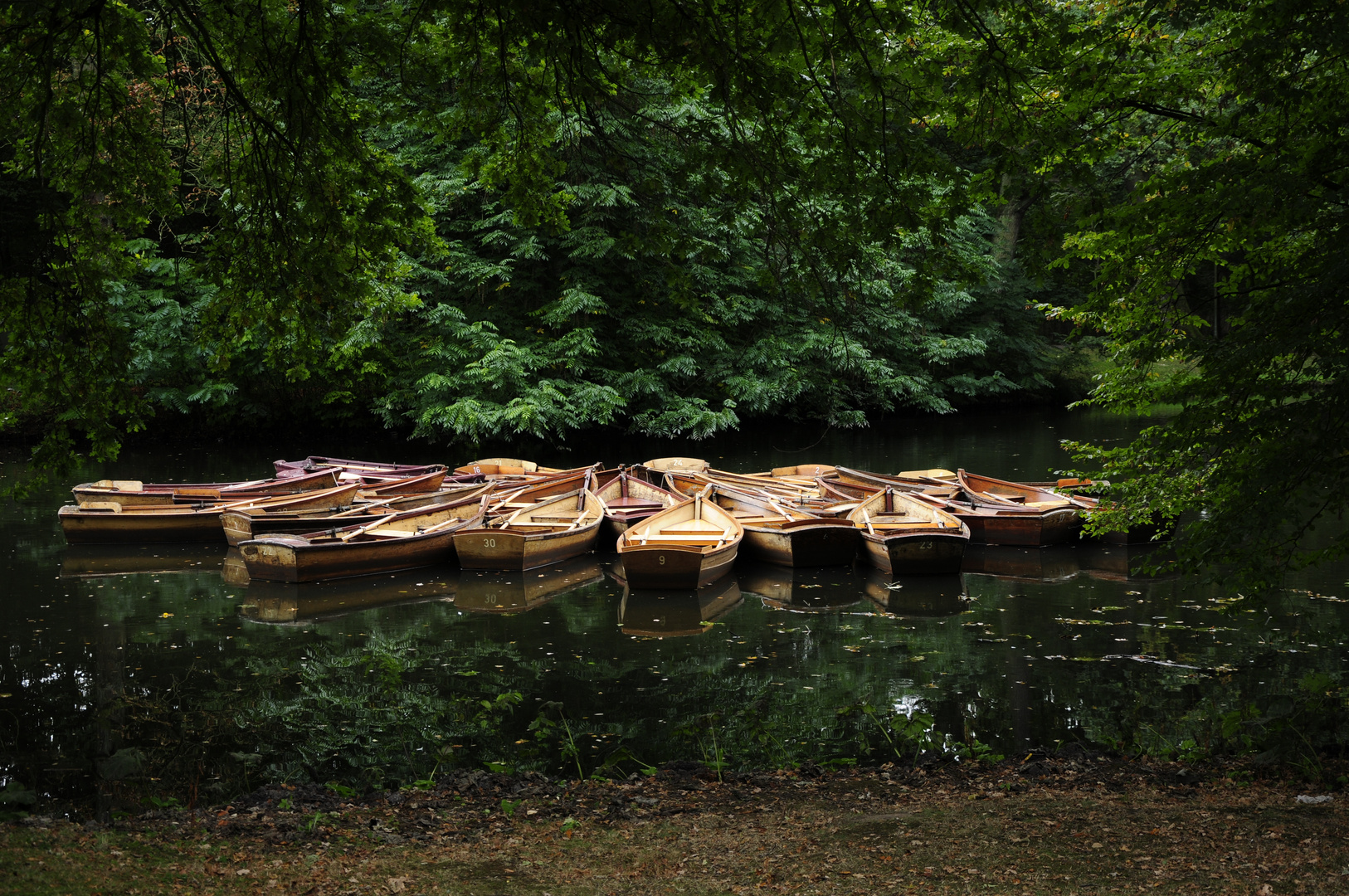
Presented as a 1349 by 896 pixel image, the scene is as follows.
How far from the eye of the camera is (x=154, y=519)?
15836mm

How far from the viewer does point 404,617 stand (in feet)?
38.3

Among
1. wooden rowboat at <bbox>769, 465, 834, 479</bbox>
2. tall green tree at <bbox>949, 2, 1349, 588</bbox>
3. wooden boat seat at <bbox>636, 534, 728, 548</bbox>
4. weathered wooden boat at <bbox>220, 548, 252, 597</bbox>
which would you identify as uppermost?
tall green tree at <bbox>949, 2, 1349, 588</bbox>

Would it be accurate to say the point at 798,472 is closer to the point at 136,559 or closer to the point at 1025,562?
the point at 1025,562

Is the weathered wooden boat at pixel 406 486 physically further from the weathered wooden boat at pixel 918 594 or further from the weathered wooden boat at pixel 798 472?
the weathered wooden boat at pixel 918 594

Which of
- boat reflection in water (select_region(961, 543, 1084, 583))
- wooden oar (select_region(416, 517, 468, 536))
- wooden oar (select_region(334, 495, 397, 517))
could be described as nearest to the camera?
boat reflection in water (select_region(961, 543, 1084, 583))

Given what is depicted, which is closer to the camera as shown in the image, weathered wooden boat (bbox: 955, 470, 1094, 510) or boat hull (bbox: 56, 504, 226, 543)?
boat hull (bbox: 56, 504, 226, 543)

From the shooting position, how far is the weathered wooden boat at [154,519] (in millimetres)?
15469

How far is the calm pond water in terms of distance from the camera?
7.17 m

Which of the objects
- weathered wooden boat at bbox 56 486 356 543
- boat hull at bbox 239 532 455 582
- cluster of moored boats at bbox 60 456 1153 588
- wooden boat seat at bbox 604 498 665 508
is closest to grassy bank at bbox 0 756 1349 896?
cluster of moored boats at bbox 60 456 1153 588

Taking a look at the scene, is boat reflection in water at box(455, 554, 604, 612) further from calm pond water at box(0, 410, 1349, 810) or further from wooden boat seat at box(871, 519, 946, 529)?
wooden boat seat at box(871, 519, 946, 529)

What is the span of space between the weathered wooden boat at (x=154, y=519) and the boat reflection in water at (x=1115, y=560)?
11.9 metres

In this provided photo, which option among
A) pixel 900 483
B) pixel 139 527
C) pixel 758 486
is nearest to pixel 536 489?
pixel 758 486

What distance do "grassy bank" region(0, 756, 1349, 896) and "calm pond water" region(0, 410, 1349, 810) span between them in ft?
2.81

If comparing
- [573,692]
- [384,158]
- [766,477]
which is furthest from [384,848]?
[766,477]
